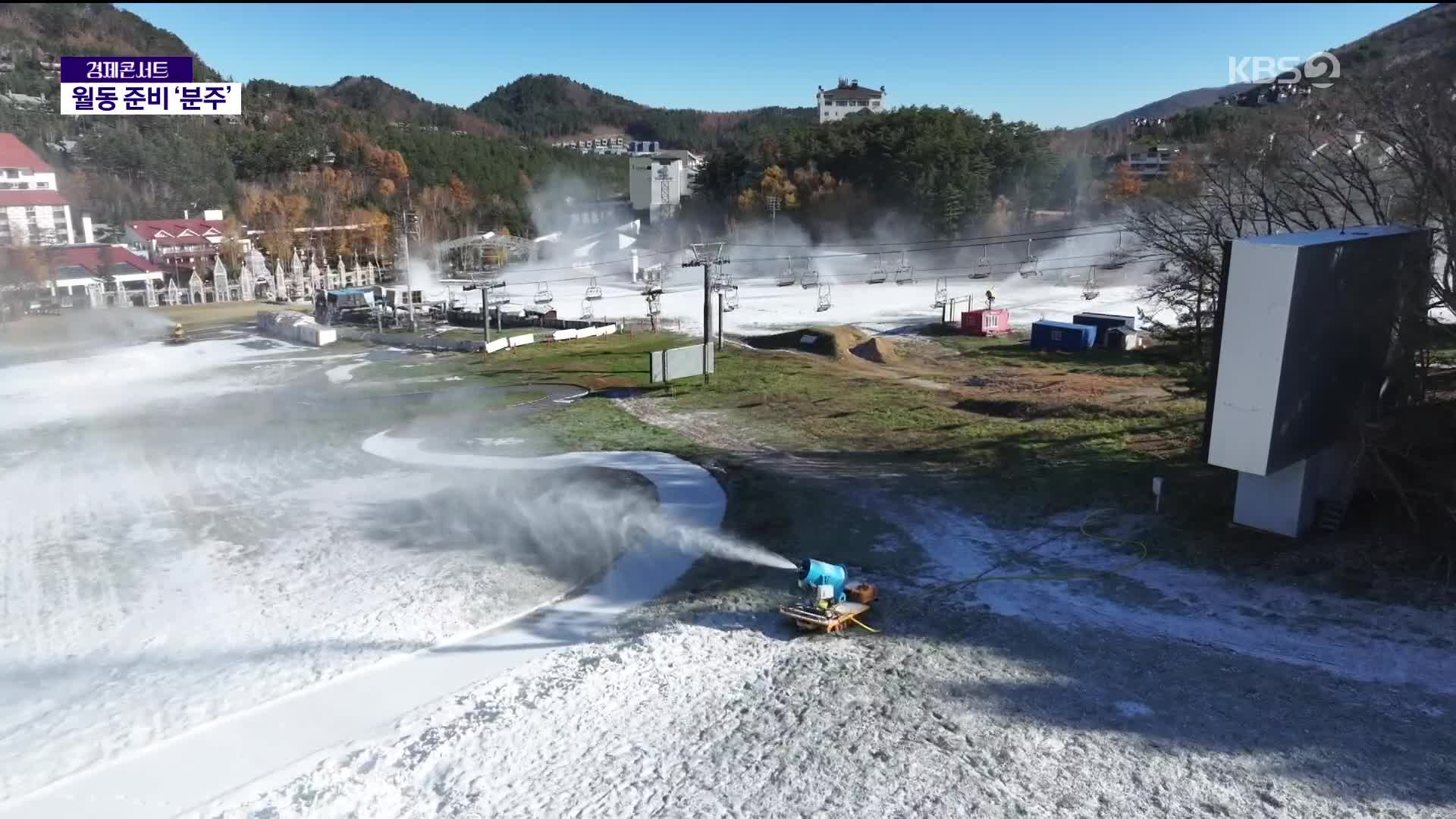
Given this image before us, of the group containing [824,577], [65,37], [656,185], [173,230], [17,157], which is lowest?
[824,577]

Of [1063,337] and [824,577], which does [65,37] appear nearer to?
[1063,337]

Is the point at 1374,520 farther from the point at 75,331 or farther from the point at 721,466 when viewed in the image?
the point at 75,331

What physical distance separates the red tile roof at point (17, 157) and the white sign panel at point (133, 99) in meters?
4.27

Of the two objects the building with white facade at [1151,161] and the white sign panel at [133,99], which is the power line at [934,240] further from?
the white sign panel at [133,99]

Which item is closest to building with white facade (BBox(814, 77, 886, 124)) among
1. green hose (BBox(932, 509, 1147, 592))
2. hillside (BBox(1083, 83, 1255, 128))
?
hillside (BBox(1083, 83, 1255, 128))

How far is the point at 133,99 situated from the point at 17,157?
9556mm

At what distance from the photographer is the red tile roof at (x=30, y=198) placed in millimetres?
47469

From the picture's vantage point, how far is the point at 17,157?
1962 inches

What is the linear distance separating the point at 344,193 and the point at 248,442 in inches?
2335

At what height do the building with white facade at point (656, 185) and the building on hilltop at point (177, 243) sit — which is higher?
the building with white facade at point (656, 185)

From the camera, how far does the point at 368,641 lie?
30.8 ft

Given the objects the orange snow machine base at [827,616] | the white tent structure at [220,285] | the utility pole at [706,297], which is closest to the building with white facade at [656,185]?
the white tent structure at [220,285]

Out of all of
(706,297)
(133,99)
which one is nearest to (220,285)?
(133,99)

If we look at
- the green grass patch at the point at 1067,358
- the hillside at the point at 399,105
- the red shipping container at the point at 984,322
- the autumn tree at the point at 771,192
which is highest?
the hillside at the point at 399,105
